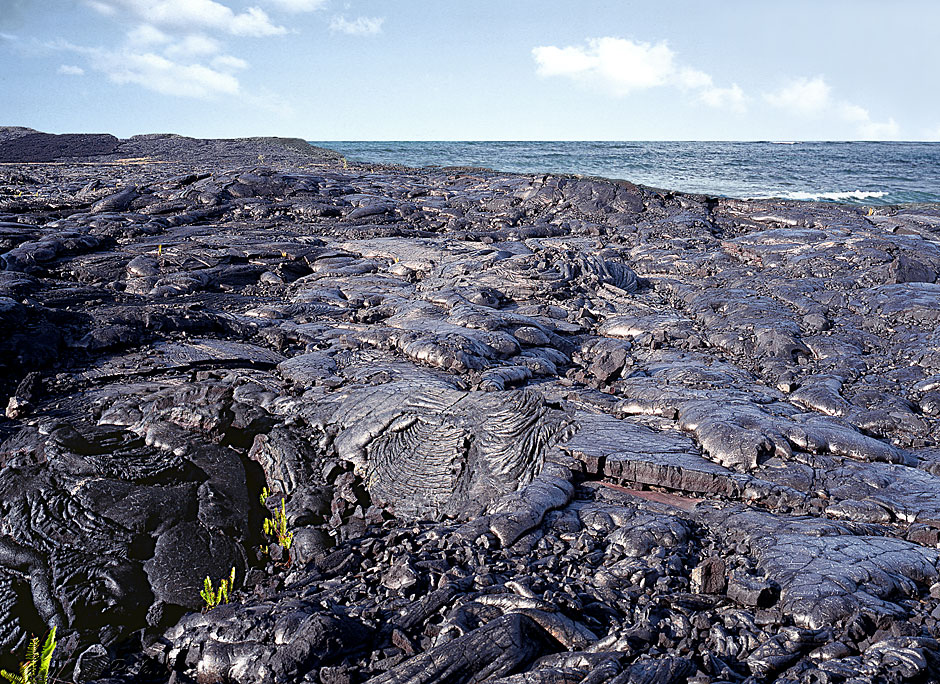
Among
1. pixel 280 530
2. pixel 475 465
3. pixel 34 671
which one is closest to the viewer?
pixel 34 671

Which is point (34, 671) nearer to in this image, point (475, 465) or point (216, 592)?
point (216, 592)

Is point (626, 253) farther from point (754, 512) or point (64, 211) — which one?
point (64, 211)

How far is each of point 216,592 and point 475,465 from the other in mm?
2013

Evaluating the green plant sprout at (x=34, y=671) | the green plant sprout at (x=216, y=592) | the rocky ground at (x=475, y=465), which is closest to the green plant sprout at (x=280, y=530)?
the rocky ground at (x=475, y=465)

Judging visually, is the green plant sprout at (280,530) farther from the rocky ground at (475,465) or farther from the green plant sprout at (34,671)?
the green plant sprout at (34,671)

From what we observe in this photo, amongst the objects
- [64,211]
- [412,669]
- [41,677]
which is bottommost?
A: [41,677]

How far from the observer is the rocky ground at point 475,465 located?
3381 millimetres

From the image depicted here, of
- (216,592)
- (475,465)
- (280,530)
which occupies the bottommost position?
(216,592)

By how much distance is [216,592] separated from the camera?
4.23m

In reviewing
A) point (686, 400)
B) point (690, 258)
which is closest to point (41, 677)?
point (686, 400)


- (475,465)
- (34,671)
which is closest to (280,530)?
(475,465)

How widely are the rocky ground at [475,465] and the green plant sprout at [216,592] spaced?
8 cm

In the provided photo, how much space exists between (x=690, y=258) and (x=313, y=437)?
25.9 ft

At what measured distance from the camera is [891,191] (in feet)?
86.5
